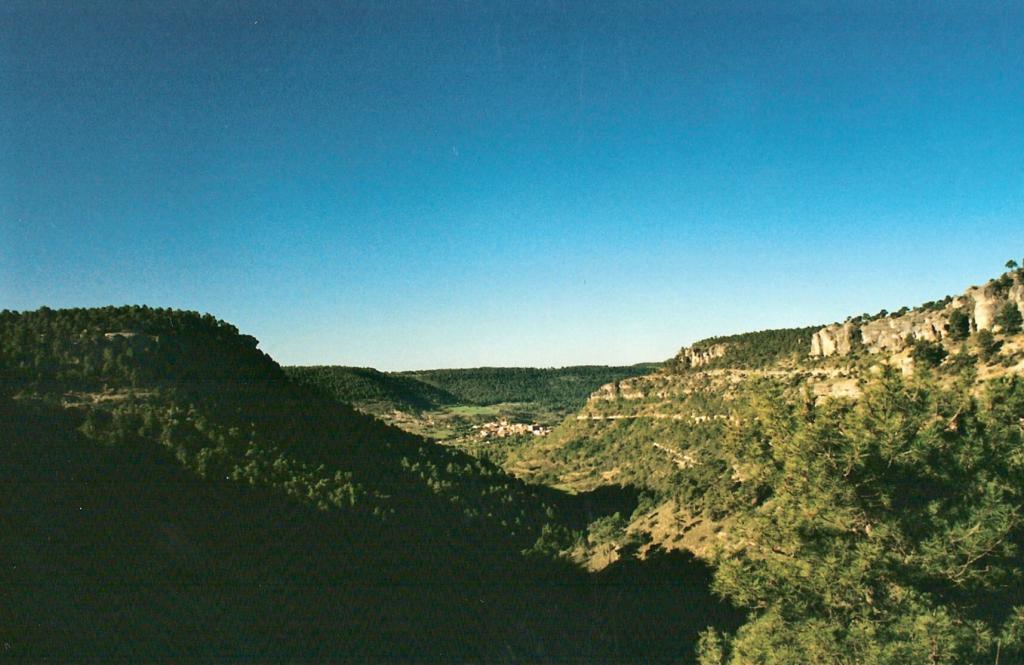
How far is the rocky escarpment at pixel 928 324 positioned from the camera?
193ft

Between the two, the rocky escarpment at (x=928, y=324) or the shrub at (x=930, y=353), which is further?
the rocky escarpment at (x=928, y=324)

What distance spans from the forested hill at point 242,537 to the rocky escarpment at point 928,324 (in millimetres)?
46250

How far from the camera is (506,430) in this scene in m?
170

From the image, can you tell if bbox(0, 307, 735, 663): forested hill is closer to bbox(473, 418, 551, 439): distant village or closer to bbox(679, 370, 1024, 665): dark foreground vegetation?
bbox(679, 370, 1024, 665): dark foreground vegetation

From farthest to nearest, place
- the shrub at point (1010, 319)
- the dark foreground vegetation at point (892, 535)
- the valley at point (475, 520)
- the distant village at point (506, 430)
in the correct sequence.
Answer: the distant village at point (506, 430), the shrub at point (1010, 319), the valley at point (475, 520), the dark foreground vegetation at point (892, 535)

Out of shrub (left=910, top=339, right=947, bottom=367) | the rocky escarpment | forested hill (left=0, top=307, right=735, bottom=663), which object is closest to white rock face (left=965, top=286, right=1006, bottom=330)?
the rocky escarpment

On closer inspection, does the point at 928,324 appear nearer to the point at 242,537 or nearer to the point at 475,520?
the point at 475,520

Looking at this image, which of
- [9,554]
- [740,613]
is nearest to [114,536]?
[9,554]

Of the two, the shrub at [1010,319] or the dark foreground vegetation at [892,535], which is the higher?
the shrub at [1010,319]

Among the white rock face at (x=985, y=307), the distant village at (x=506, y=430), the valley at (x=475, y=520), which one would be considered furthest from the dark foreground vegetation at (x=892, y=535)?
the distant village at (x=506, y=430)

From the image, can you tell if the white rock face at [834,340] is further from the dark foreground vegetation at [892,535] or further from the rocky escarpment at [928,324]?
the dark foreground vegetation at [892,535]

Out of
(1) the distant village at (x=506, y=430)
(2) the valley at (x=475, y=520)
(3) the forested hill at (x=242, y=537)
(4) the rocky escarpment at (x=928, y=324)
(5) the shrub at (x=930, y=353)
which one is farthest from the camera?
(1) the distant village at (x=506, y=430)

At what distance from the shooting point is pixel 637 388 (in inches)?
5012

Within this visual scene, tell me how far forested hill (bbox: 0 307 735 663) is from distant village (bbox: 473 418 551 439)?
100219mm
